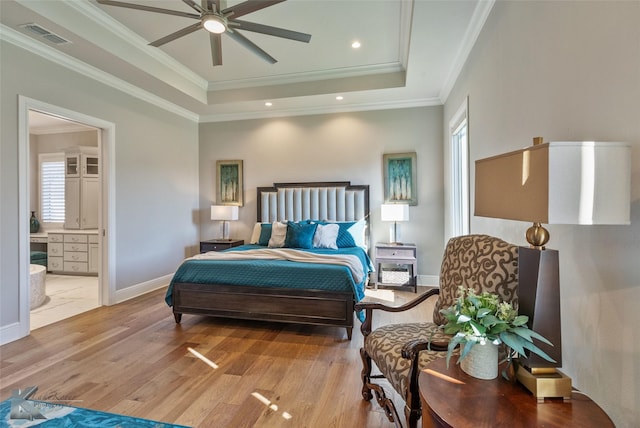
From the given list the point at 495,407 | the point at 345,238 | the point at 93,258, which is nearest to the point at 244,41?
the point at 345,238

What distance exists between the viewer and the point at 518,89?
6.59 feet

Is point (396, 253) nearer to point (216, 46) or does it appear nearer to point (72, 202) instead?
point (216, 46)

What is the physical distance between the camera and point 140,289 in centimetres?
456

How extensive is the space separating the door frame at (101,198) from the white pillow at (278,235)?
2.09 meters

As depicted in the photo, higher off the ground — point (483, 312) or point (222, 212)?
point (222, 212)

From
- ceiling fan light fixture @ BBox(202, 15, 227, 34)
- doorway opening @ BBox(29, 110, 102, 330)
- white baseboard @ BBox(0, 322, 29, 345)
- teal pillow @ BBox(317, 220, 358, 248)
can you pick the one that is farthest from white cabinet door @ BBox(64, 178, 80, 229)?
ceiling fan light fixture @ BBox(202, 15, 227, 34)

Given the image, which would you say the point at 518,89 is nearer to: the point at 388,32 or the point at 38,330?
the point at 388,32

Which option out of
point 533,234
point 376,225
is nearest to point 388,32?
point 376,225

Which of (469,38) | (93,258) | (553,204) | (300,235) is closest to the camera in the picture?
(553,204)

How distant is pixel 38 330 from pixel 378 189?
462 cm

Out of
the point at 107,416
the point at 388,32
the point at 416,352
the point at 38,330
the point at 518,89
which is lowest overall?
the point at 38,330

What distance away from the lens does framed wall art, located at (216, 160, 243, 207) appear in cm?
563

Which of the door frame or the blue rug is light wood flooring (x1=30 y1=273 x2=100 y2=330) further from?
the blue rug

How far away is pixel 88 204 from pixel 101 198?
107 inches
